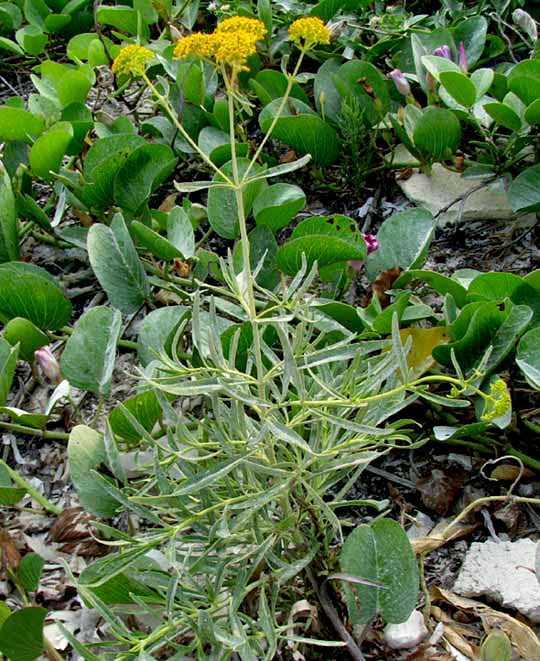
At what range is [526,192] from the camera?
1448 mm

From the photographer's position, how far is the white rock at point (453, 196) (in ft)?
5.31

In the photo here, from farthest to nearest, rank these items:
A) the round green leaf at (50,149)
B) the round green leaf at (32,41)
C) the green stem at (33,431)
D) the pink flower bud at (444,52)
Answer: the round green leaf at (32,41) → the pink flower bud at (444,52) → the round green leaf at (50,149) → the green stem at (33,431)

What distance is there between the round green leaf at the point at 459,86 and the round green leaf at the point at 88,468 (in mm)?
887

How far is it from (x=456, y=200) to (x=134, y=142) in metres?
0.61

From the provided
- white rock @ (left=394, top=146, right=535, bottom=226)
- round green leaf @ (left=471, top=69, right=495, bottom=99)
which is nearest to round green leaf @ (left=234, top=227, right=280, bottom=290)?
white rock @ (left=394, top=146, right=535, bottom=226)

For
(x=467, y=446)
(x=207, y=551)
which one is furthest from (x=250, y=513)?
(x=467, y=446)

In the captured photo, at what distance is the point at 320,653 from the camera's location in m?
0.99

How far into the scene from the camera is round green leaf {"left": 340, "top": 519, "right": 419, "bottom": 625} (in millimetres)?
927

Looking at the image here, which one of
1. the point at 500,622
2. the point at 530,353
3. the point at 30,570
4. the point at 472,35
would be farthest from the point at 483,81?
the point at 30,570

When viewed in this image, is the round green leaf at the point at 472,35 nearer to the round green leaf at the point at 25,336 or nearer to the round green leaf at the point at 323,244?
the round green leaf at the point at 323,244

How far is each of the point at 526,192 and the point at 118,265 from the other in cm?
70

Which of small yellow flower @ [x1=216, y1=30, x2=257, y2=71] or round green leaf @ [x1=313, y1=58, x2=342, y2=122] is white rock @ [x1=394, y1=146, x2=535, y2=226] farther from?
small yellow flower @ [x1=216, y1=30, x2=257, y2=71]

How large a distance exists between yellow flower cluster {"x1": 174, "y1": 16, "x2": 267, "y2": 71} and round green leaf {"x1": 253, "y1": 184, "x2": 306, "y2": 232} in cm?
62

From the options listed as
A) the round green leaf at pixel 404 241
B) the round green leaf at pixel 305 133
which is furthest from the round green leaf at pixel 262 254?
the round green leaf at pixel 305 133
